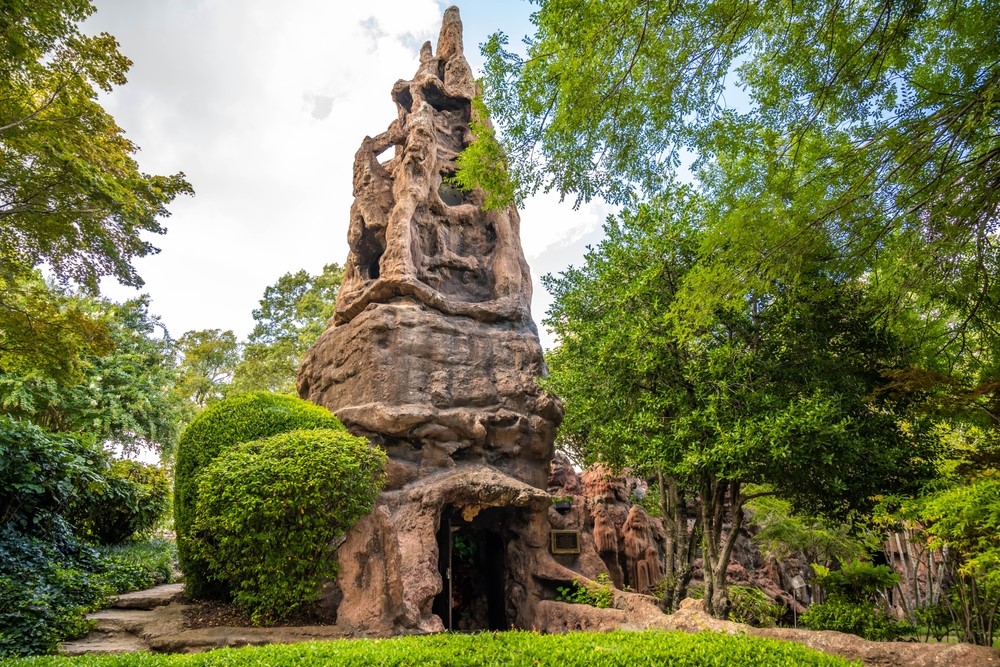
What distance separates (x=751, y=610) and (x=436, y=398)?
7604 mm

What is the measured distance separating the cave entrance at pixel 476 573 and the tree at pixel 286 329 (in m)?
11.5

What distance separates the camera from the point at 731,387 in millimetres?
8836

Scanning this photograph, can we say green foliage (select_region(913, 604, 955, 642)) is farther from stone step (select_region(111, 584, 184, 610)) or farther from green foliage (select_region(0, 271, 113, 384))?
green foliage (select_region(0, 271, 113, 384))

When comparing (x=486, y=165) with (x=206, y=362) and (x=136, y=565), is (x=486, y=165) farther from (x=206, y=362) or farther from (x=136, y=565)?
(x=206, y=362)

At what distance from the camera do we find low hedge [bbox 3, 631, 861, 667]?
4984mm

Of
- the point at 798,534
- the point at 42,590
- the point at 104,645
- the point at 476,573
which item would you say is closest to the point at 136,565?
the point at 42,590

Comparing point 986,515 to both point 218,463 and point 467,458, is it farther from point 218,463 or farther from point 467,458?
point 218,463

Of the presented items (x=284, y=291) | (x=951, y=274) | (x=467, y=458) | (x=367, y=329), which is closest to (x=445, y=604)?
(x=467, y=458)

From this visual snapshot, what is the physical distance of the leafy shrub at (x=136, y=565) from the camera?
10.7m

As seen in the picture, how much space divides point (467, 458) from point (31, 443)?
25.4 ft

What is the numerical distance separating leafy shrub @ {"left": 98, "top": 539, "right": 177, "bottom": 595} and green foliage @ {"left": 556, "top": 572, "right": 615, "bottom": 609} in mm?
8067

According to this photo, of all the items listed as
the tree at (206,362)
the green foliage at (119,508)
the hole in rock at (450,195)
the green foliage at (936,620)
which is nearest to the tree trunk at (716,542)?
the green foliage at (936,620)

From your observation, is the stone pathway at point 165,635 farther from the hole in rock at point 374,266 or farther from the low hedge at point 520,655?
the hole in rock at point 374,266

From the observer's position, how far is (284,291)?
25984mm
